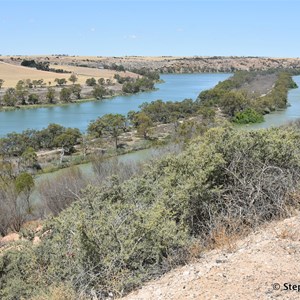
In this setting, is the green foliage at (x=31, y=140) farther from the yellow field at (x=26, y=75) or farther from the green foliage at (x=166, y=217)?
the yellow field at (x=26, y=75)

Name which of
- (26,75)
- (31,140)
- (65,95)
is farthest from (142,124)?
(26,75)

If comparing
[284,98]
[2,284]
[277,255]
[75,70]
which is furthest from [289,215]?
[75,70]

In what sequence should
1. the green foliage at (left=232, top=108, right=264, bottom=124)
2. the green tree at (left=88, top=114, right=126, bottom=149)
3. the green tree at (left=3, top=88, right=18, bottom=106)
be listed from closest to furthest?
the green tree at (left=88, top=114, right=126, bottom=149)
the green foliage at (left=232, top=108, right=264, bottom=124)
the green tree at (left=3, top=88, right=18, bottom=106)

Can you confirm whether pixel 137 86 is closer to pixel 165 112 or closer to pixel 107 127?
pixel 165 112

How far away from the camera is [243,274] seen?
479 centimetres

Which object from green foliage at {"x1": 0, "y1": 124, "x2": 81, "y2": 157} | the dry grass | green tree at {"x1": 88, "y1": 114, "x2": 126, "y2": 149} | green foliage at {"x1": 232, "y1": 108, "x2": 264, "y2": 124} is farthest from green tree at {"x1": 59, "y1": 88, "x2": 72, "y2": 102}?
green foliage at {"x1": 0, "y1": 124, "x2": 81, "y2": 157}

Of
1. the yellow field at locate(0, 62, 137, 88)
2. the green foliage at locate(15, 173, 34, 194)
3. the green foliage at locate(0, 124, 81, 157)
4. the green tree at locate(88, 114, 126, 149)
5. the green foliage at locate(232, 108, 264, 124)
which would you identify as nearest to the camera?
the green foliage at locate(15, 173, 34, 194)

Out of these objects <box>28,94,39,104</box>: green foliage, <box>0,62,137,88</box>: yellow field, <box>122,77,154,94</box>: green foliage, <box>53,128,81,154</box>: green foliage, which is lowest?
<box>53,128,81,154</box>: green foliage

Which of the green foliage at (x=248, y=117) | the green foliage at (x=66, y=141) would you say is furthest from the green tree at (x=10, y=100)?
the green foliage at (x=248, y=117)

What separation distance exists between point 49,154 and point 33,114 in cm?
2993

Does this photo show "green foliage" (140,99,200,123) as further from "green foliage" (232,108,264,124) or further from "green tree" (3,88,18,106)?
"green tree" (3,88,18,106)

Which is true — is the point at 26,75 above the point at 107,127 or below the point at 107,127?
above

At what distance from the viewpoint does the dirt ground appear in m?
4.44

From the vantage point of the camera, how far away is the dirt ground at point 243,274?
444cm
